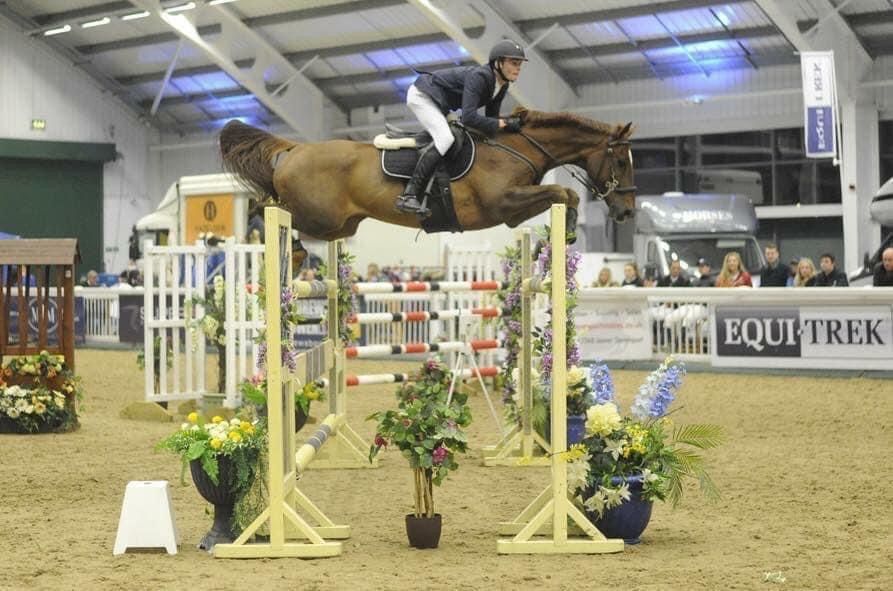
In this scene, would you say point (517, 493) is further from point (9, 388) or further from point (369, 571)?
point (9, 388)

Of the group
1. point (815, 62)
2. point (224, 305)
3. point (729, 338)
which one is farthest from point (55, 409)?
point (815, 62)

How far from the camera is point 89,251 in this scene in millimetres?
28422

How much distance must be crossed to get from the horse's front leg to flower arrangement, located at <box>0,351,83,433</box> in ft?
12.2

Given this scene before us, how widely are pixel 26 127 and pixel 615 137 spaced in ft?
72.0

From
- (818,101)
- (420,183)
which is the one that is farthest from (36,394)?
(818,101)

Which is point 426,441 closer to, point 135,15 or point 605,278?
point 605,278

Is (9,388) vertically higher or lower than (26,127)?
lower

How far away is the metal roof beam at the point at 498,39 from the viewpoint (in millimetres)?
19297

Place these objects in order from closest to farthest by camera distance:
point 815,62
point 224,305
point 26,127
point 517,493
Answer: point 517,493
point 224,305
point 815,62
point 26,127

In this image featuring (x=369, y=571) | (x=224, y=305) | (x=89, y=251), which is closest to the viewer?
(x=369, y=571)

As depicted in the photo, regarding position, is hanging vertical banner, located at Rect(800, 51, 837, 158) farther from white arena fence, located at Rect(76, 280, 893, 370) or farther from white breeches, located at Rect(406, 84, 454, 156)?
white breeches, located at Rect(406, 84, 454, 156)

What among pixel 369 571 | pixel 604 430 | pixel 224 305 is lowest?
pixel 369 571

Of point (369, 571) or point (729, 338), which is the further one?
point (729, 338)

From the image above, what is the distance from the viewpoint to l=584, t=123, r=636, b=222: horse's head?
271 inches
